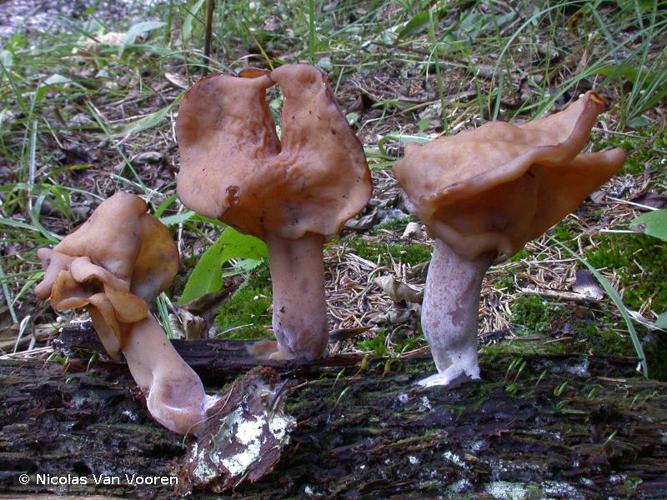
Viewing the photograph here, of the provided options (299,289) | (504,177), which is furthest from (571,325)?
(504,177)

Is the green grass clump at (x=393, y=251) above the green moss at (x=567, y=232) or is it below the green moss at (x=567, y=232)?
below

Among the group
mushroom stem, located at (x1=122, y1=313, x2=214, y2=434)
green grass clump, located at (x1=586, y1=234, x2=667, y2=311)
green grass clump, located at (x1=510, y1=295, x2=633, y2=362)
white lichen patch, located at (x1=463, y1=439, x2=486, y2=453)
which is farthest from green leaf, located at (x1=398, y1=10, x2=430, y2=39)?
white lichen patch, located at (x1=463, y1=439, x2=486, y2=453)

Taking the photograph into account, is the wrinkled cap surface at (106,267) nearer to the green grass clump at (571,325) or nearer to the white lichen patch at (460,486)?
the white lichen patch at (460,486)

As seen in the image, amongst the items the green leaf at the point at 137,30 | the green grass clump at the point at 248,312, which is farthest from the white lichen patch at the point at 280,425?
the green leaf at the point at 137,30

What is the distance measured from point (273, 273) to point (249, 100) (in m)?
0.44

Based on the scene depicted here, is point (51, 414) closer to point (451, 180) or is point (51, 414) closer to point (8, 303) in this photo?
point (451, 180)

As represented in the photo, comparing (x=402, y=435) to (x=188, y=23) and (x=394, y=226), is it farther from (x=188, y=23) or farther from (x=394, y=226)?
(x=188, y=23)

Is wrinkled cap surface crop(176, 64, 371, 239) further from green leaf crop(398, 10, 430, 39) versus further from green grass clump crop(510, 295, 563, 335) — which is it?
green leaf crop(398, 10, 430, 39)

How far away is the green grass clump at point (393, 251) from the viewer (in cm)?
273

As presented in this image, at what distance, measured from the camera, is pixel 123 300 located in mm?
1584

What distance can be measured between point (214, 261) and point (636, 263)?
1.54 metres

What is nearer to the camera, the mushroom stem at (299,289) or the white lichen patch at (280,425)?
the white lichen patch at (280,425)

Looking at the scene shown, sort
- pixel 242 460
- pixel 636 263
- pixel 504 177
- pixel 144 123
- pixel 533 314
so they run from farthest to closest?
1. pixel 144 123
2. pixel 636 263
3. pixel 533 314
4. pixel 242 460
5. pixel 504 177

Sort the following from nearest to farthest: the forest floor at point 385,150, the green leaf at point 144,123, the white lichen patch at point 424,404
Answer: the white lichen patch at point 424,404, the forest floor at point 385,150, the green leaf at point 144,123
